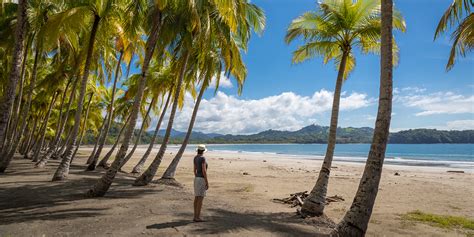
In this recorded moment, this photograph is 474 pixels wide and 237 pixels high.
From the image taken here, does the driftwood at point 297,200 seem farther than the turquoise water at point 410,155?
No

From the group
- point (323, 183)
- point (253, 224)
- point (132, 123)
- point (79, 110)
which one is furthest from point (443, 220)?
point (79, 110)

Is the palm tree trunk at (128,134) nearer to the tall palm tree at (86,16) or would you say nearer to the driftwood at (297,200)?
the tall palm tree at (86,16)

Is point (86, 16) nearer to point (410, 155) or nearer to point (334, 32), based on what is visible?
point (334, 32)

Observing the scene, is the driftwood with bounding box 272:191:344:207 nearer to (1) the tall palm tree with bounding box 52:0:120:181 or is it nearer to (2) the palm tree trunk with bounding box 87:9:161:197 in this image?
(2) the palm tree trunk with bounding box 87:9:161:197

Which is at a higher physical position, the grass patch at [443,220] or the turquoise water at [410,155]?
the turquoise water at [410,155]

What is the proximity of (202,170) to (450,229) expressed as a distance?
268 inches

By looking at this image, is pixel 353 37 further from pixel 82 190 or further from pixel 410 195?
pixel 82 190

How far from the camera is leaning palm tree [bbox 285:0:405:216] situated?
28.5ft

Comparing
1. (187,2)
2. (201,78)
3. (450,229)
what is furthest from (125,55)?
(450,229)

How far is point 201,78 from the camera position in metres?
14.2

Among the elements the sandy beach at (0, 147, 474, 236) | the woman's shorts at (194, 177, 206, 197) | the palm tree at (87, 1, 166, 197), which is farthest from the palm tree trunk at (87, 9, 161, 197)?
the woman's shorts at (194, 177, 206, 197)

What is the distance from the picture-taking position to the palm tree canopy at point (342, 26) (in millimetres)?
8941

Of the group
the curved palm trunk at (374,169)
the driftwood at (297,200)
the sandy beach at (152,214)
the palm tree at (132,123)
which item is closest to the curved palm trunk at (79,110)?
the sandy beach at (152,214)

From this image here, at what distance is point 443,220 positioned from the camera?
350 inches
